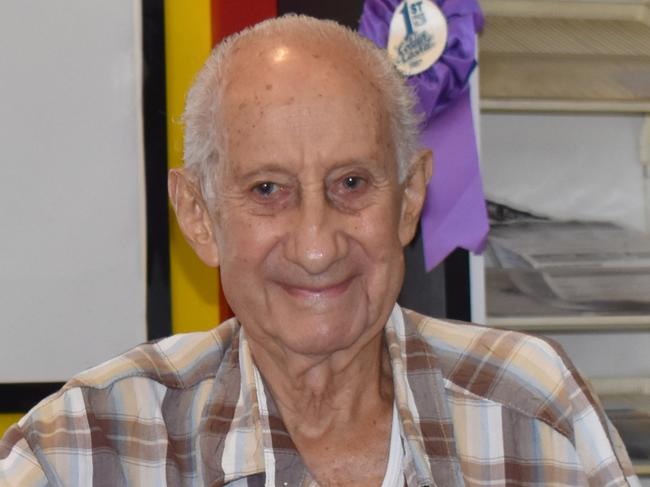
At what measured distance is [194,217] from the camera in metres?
1.43

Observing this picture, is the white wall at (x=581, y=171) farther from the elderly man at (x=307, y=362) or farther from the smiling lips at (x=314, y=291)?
the smiling lips at (x=314, y=291)

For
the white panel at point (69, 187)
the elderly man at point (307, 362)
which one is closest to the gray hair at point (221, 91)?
the elderly man at point (307, 362)

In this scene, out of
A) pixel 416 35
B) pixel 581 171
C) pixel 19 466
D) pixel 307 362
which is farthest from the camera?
pixel 581 171

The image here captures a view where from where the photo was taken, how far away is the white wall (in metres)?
2.65

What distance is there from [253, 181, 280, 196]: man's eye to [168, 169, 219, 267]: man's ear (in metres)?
0.12

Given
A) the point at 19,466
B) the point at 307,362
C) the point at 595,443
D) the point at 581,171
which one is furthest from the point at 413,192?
the point at 581,171

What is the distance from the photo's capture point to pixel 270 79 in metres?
1.30

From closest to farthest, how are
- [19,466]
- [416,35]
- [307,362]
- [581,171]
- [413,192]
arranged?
[19,466] < [307,362] < [413,192] < [416,35] < [581,171]

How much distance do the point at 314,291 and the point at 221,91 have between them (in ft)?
0.84

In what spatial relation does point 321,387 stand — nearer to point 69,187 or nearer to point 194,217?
point 194,217

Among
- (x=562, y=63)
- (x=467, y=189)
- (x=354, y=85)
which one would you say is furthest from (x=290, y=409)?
(x=562, y=63)

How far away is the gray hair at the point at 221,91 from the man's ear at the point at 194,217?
1.4 inches

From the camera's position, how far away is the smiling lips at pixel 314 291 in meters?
1.30

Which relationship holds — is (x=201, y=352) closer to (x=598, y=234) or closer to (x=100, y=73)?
(x=100, y=73)
